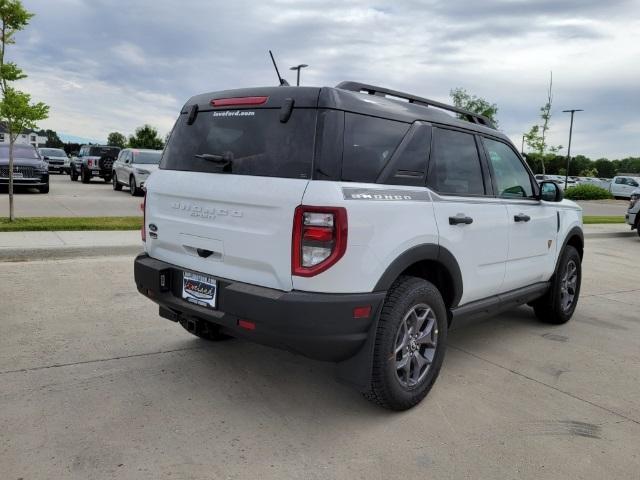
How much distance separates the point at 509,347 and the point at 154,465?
3.22 m

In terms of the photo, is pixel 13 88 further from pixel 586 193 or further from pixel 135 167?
pixel 586 193

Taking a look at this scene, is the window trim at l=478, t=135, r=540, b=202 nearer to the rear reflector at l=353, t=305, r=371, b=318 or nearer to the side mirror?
the side mirror

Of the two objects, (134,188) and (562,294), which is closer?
(562,294)

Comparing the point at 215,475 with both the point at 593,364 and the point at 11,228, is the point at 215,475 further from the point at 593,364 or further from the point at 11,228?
the point at 11,228

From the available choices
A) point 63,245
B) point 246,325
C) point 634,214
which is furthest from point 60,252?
point 634,214

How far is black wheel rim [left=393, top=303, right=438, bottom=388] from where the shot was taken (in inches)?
128

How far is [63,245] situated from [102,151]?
19889 millimetres

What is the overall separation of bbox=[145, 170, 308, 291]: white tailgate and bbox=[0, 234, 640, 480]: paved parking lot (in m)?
0.86

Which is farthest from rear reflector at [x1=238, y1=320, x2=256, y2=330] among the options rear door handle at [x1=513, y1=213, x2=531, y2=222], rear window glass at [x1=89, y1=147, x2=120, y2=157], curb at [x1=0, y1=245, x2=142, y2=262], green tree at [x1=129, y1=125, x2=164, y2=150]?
green tree at [x1=129, y1=125, x2=164, y2=150]

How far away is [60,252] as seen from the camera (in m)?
7.58

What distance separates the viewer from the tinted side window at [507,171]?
14.0 ft

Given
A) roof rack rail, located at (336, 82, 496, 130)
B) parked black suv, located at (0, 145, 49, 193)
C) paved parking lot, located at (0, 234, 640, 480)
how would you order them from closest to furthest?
paved parking lot, located at (0, 234, 640, 480) → roof rack rail, located at (336, 82, 496, 130) → parked black suv, located at (0, 145, 49, 193)

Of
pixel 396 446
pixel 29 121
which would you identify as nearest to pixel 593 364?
pixel 396 446

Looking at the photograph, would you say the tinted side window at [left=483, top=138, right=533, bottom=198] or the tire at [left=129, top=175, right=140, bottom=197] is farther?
the tire at [left=129, top=175, right=140, bottom=197]
